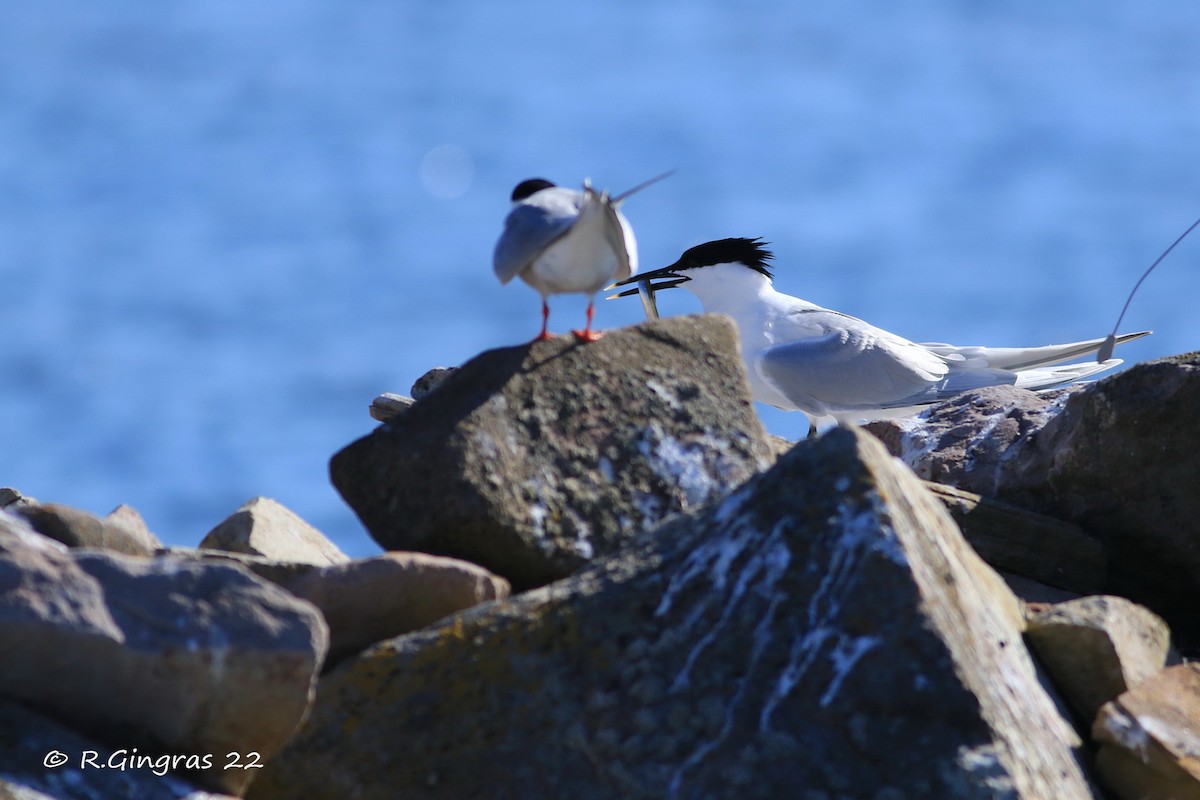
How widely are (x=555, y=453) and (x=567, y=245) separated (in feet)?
2.58

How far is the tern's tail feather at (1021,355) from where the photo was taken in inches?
370

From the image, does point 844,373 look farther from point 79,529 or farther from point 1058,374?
point 79,529

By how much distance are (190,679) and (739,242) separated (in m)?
6.86

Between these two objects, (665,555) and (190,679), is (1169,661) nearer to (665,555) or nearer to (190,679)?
(665,555)

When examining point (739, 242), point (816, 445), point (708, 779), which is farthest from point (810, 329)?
point (708, 779)

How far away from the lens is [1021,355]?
9492 millimetres

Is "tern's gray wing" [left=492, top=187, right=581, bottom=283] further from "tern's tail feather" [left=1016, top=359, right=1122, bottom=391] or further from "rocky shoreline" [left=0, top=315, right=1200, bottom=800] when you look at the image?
"tern's tail feather" [left=1016, top=359, right=1122, bottom=391]

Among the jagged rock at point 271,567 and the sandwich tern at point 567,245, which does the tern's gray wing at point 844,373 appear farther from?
the jagged rock at point 271,567

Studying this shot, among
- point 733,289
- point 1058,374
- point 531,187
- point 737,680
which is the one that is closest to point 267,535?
point 531,187

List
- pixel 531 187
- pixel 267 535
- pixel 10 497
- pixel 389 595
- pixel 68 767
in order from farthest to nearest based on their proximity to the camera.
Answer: pixel 10 497
pixel 531 187
pixel 267 535
pixel 389 595
pixel 68 767

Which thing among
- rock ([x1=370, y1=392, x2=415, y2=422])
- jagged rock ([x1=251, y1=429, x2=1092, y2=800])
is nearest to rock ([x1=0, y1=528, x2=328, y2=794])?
jagged rock ([x1=251, y1=429, x2=1092, y2=800])

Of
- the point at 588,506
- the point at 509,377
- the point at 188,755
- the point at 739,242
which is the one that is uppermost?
the point at 739,242

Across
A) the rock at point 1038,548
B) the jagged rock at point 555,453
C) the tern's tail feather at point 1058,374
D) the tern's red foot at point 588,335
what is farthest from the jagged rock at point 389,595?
the tern's tail feather at point 1058,374

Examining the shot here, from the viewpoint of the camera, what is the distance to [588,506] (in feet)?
15.6
